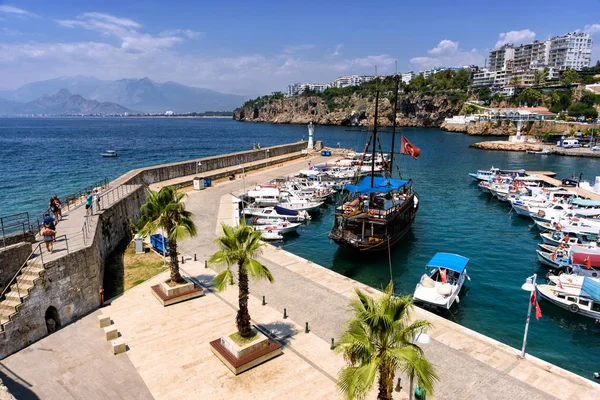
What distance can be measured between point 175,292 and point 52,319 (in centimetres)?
543

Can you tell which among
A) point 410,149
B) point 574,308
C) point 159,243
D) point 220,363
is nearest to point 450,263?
point 574,308

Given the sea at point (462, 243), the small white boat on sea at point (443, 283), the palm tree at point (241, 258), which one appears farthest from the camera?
the small white boat on sea at point (443, 283)

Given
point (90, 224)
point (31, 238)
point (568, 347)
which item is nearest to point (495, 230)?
point (568, 347)

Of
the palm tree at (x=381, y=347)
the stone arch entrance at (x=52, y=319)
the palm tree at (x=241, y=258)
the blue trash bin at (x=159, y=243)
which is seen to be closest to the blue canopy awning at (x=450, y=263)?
the palm tree at (x=241, y=258)

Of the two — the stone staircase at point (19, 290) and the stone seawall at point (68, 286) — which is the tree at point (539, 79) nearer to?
the stone seawall at point (68, 286)

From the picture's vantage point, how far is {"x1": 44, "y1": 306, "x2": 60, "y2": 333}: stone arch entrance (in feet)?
57.0

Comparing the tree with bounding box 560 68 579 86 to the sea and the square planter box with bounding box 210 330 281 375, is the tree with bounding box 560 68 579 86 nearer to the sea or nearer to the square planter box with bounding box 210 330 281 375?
the sea

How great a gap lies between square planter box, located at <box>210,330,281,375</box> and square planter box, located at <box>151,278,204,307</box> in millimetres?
4895

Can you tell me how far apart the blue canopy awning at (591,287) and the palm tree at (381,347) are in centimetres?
1834

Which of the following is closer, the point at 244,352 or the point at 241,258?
the point at 241,258

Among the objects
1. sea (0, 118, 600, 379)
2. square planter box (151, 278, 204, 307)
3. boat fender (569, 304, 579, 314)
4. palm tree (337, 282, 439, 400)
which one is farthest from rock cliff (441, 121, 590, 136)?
palm tree (337, 282, 439, 400)

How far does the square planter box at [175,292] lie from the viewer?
767 inches

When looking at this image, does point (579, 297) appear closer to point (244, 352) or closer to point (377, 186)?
point (377, 186)

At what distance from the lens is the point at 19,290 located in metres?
16.7
